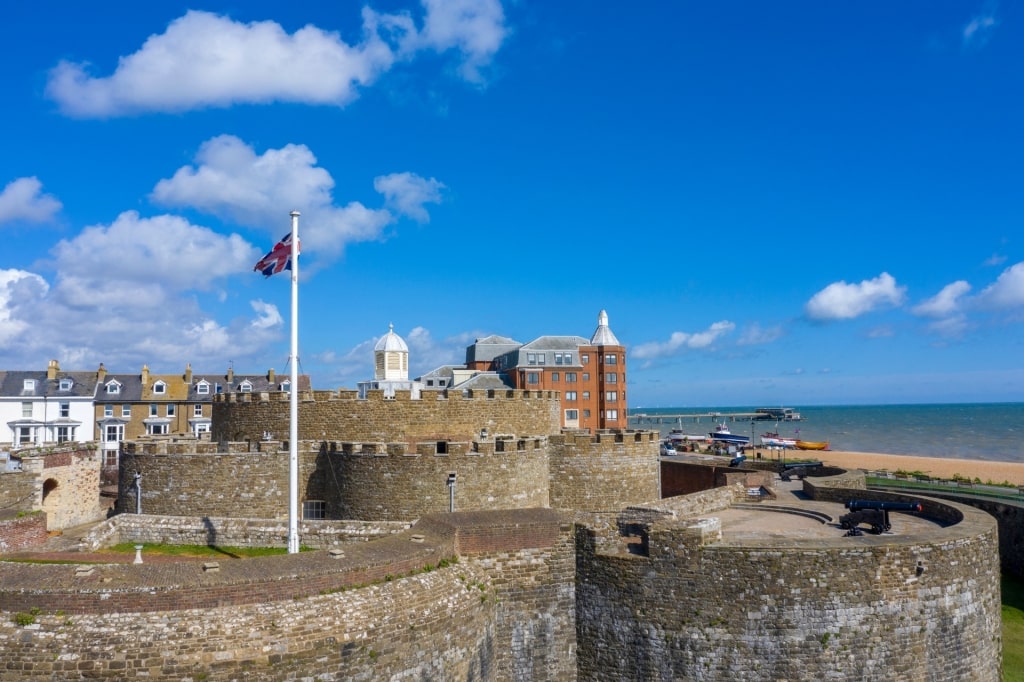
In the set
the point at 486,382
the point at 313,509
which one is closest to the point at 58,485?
the point at 313,509

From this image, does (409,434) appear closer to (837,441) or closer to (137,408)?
(137,408)

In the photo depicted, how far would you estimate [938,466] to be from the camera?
212 ft

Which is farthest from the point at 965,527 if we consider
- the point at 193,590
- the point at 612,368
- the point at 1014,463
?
the point at 1014,463

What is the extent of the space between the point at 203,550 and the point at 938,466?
212 ft

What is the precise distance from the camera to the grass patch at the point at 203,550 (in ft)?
60.3

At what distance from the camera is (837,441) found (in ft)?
355

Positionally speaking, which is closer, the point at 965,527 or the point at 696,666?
the point at 696,666

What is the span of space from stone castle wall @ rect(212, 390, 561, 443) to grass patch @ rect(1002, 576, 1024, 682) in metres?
14.5

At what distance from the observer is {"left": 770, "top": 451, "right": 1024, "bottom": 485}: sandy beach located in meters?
56.8

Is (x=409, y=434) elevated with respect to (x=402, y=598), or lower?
elevated

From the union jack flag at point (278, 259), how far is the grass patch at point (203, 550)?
6.96 m

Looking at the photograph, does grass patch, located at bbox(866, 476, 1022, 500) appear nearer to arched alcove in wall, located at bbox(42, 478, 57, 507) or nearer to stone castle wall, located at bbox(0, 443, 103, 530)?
stone castle wall, located at bbox(0, 443, 103, 530)

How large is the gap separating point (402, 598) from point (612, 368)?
2041 inches

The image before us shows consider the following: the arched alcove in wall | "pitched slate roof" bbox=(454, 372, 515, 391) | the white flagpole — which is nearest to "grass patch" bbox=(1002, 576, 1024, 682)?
the white flagpole
